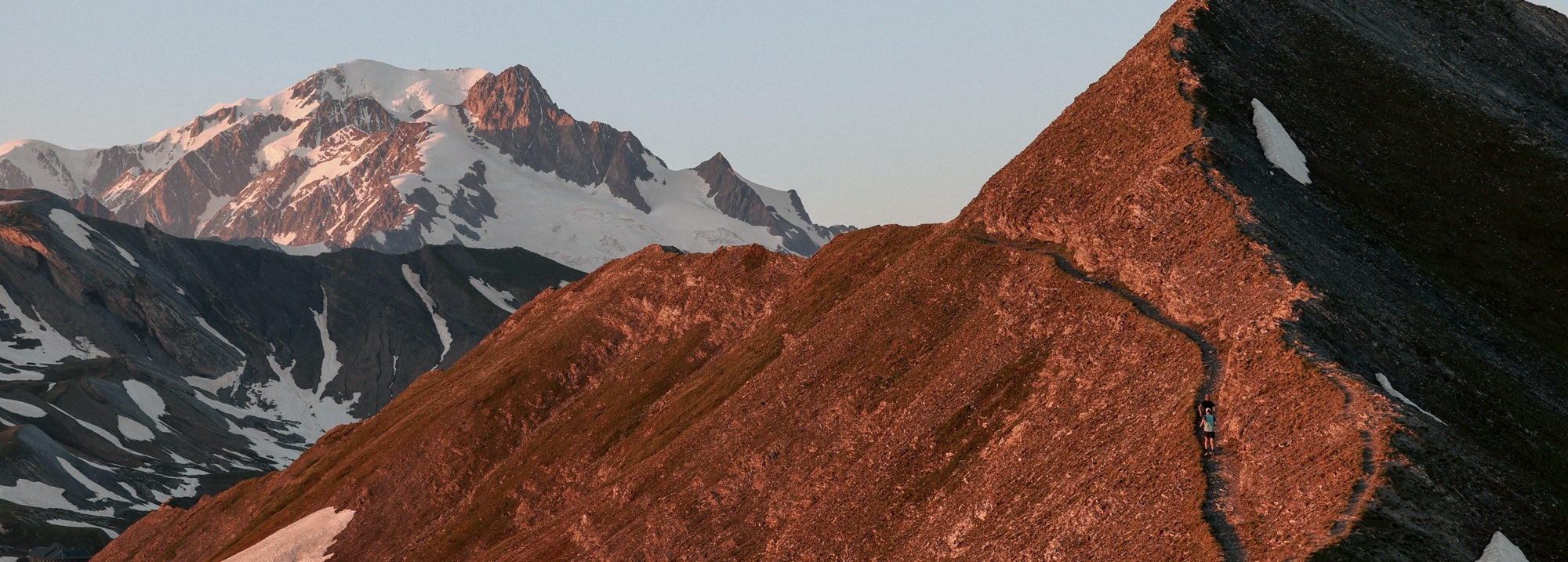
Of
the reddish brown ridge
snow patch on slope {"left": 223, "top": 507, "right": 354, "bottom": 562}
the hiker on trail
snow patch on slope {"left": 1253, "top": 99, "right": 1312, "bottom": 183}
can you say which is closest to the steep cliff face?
snow patch on slope {"left": 1253, "top": 99, "right": 1312, "bottom": 183}

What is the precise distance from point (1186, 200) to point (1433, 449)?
33.3m

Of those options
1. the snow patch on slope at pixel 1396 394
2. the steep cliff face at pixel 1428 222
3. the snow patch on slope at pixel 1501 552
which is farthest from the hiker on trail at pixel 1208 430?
the snow patch on slope at pixel 1501 552

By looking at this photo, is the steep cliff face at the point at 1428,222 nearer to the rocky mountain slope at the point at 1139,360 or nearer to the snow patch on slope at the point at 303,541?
the rocky mountain slope at the point at 1139,360

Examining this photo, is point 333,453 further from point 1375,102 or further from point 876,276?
point 1375,102

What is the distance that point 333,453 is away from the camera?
173500 millimetres

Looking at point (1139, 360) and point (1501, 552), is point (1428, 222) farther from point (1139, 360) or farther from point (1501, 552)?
point (1501, 552)

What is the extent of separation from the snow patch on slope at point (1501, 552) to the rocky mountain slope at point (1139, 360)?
0.24 m

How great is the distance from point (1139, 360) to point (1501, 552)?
2788 cm

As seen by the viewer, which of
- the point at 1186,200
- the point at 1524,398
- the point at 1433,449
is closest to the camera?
the point at 1433,449

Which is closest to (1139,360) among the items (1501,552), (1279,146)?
(1501,552)

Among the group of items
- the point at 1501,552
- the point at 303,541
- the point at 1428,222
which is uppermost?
the point at 1428,222

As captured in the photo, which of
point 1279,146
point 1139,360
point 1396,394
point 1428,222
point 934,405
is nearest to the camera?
point 1396,394

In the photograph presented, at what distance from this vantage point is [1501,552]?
49.9m

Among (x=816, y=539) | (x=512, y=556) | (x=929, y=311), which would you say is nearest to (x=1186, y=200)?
(x=929, y=311)
